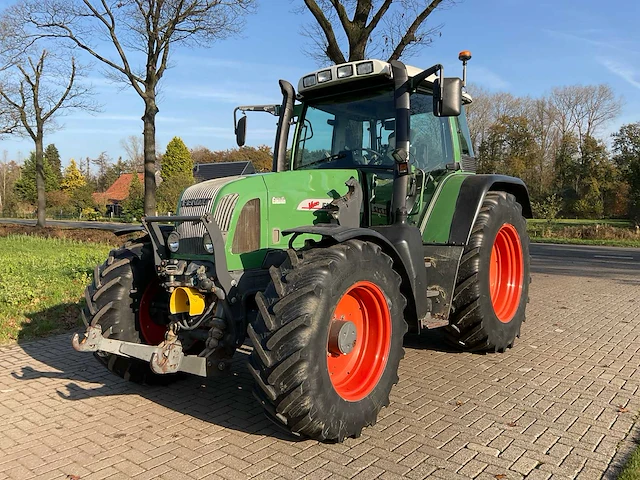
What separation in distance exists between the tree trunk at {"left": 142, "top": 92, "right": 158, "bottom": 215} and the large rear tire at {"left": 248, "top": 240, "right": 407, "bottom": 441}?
34.7ft

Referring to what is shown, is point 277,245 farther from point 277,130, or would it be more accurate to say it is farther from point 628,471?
point 628,471

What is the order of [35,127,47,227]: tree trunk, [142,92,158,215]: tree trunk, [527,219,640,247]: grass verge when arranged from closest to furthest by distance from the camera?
[142,92,158,215]: tree trunk
[35,127,47,227]: tree trunk
[527,219,640,247]: grass verge

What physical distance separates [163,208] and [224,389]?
28.0m

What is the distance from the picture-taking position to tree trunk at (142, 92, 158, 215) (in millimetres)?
13438

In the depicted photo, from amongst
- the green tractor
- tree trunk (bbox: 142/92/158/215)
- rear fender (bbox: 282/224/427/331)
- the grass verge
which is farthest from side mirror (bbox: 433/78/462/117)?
the grass verge

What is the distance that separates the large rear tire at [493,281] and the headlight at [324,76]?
6.48 feet

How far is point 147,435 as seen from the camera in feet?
12.2

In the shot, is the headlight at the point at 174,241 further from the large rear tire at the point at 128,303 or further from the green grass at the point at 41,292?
the green grass at the point at 41,292

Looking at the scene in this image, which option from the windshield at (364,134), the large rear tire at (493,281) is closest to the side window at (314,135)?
the windshield at (364,134)

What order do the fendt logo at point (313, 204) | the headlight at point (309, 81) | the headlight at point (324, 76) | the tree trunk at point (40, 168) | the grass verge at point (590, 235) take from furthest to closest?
the grass verge at point (590, 235)
the tree trunk at point (40, 168)
the headlight at point (309, 81)
the headlight at point (324, 76)
the fendt logo at point (313, 204)

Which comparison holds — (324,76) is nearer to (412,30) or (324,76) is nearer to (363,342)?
(363,342)

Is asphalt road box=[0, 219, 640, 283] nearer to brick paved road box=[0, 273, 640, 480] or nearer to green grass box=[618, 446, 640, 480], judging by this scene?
brick paved road box=[0, 273, 640, 480]

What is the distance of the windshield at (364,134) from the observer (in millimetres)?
5000

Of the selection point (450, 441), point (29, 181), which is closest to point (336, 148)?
point (450, 441)
